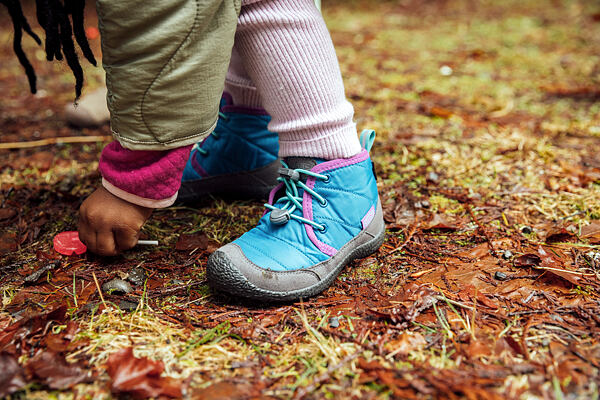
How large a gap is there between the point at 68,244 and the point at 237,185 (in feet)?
2.07

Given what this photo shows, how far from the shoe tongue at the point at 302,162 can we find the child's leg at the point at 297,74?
0.02m

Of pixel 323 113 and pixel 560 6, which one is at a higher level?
pixel 323 113

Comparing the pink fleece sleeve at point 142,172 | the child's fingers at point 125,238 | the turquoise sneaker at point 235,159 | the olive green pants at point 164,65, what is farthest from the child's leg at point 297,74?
the child's fingers at point 125,238

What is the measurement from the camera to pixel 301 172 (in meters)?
1.42

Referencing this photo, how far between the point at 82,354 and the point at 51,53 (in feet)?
2.58

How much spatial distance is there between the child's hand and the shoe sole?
1.55 feet

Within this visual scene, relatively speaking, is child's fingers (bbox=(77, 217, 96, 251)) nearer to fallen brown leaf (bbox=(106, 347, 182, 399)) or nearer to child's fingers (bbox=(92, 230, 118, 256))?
child's fingers (bbox=(92, 230, 118, 256))

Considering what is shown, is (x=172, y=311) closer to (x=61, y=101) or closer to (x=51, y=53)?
(x=51, y=53)

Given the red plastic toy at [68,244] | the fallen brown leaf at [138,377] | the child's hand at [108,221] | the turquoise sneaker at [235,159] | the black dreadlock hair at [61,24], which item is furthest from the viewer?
the turquoise sneaker at [235,159]

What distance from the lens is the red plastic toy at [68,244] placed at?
4.98 ft

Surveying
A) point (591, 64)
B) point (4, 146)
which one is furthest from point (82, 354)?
point (591, 64)

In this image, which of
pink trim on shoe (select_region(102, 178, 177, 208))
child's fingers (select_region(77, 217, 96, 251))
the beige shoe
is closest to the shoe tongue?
pink trim on shoe (select_region(102, 178, 177, 208))

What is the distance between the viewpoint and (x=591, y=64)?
11.8 ft

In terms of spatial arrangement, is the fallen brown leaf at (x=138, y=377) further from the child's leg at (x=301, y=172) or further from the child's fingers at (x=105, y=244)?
the child's fingers at (x=105, y=244)
